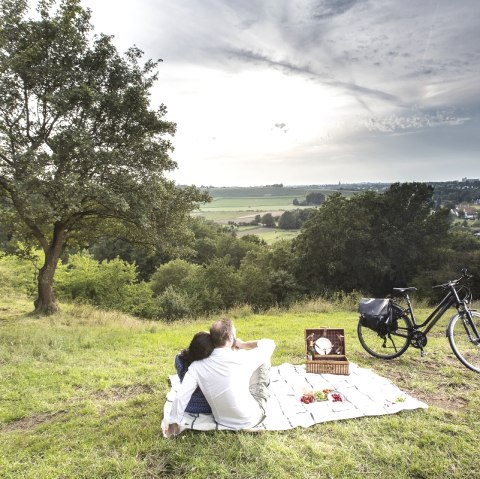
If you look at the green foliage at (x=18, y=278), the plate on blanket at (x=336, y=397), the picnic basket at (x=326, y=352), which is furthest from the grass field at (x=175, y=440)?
the green foliage at (x=18, y=278)

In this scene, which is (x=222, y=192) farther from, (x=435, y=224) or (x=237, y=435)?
(x=237, y=435)

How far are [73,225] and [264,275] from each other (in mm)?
18944

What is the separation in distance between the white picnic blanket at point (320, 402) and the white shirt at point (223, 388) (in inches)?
6.9

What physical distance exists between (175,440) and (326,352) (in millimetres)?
3332

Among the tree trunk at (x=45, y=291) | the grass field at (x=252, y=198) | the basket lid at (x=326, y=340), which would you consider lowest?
the tree trunk at (x=45, y=291)

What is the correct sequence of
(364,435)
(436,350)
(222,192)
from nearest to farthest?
(364,435)
(436,350)
(222,192)

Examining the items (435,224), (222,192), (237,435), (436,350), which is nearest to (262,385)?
(237,435)

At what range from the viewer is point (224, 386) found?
14.2 feet

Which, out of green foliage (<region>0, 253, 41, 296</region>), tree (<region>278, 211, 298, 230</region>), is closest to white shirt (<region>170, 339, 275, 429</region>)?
green foliage (<region>0, 253, 41, 296</region>)

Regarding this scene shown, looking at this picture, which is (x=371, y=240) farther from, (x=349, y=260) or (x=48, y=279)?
(x=48, y=279)

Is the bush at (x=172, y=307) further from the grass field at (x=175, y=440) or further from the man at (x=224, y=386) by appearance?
the man at (x=224, y=386)

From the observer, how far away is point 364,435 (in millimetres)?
4320

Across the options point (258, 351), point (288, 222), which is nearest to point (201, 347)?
point (258, 351)

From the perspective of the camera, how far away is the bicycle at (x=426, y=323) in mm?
6074
